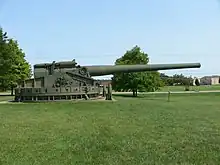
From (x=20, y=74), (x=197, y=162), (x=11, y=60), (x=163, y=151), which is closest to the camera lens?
(x=197, y=162)

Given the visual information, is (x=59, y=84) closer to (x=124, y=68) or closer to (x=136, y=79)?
(x=124, y=68)

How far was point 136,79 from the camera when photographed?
40438mm

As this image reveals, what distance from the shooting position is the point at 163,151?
6957 millimetres

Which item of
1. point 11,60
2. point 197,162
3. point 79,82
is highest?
point 11,60

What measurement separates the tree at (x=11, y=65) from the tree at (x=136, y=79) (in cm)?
1090

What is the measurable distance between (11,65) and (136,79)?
13.2 metres

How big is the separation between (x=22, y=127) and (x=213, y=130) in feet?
16.5

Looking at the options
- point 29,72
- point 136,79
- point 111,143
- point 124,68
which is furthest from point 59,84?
point 29,72

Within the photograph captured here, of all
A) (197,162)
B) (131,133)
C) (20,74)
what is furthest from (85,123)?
(20,74)

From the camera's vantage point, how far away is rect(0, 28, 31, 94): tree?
40.0 m

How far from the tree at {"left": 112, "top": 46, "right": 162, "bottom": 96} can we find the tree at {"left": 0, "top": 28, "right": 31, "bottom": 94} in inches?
429

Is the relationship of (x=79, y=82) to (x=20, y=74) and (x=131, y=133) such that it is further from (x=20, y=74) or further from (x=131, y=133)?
(x=20, y=74)

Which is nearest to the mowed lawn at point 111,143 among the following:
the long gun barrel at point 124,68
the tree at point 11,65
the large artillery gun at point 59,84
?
the large artillery gun at point 59,84

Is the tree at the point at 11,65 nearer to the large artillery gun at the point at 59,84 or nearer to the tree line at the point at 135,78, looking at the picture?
the tree line at the point at 135,78
